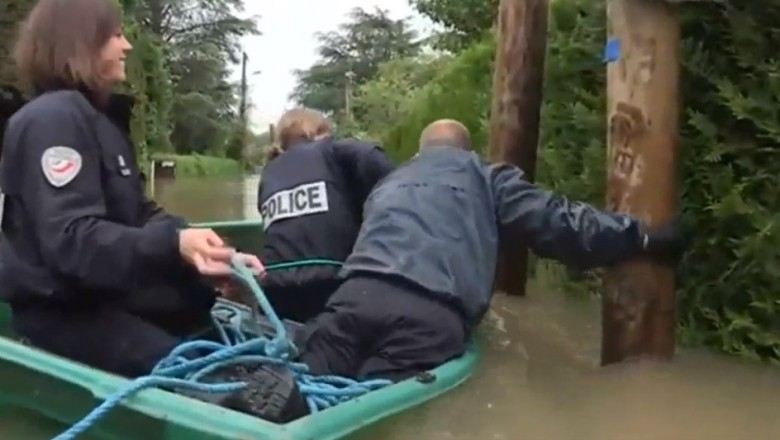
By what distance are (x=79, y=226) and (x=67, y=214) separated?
5 cm

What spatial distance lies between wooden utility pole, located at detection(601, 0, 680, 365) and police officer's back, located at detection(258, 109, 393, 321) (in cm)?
111

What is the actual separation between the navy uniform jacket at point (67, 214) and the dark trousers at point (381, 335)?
63 cm

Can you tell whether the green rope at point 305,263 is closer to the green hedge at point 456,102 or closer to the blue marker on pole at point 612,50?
the blue marker on pole at point 612,50

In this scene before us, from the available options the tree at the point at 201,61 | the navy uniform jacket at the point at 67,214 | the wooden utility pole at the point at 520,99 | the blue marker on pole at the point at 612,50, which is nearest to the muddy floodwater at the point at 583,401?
the navy uniform jacket at the point at 67,214

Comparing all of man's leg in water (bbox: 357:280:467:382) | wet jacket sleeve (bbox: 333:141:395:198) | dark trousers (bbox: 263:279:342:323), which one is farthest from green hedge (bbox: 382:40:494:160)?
man's leg in water (bbox: 357:280:467:382)

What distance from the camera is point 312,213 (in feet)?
16.0

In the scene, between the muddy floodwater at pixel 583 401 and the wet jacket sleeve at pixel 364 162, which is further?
the wet jacket sleeve at pixel 364 162

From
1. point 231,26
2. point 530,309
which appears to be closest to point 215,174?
point 231,26

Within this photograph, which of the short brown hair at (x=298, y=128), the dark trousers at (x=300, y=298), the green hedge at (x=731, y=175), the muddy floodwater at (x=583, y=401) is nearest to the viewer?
the muddy floodwater at (x=583, y=401)

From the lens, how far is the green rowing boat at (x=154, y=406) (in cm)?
265

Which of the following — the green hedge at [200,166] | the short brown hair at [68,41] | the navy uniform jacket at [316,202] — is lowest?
the green hedge at [200,166]

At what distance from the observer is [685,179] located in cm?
459

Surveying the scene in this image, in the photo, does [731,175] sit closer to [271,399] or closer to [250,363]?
[250,363]

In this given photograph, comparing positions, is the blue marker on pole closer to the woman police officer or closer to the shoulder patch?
the woman police officer
